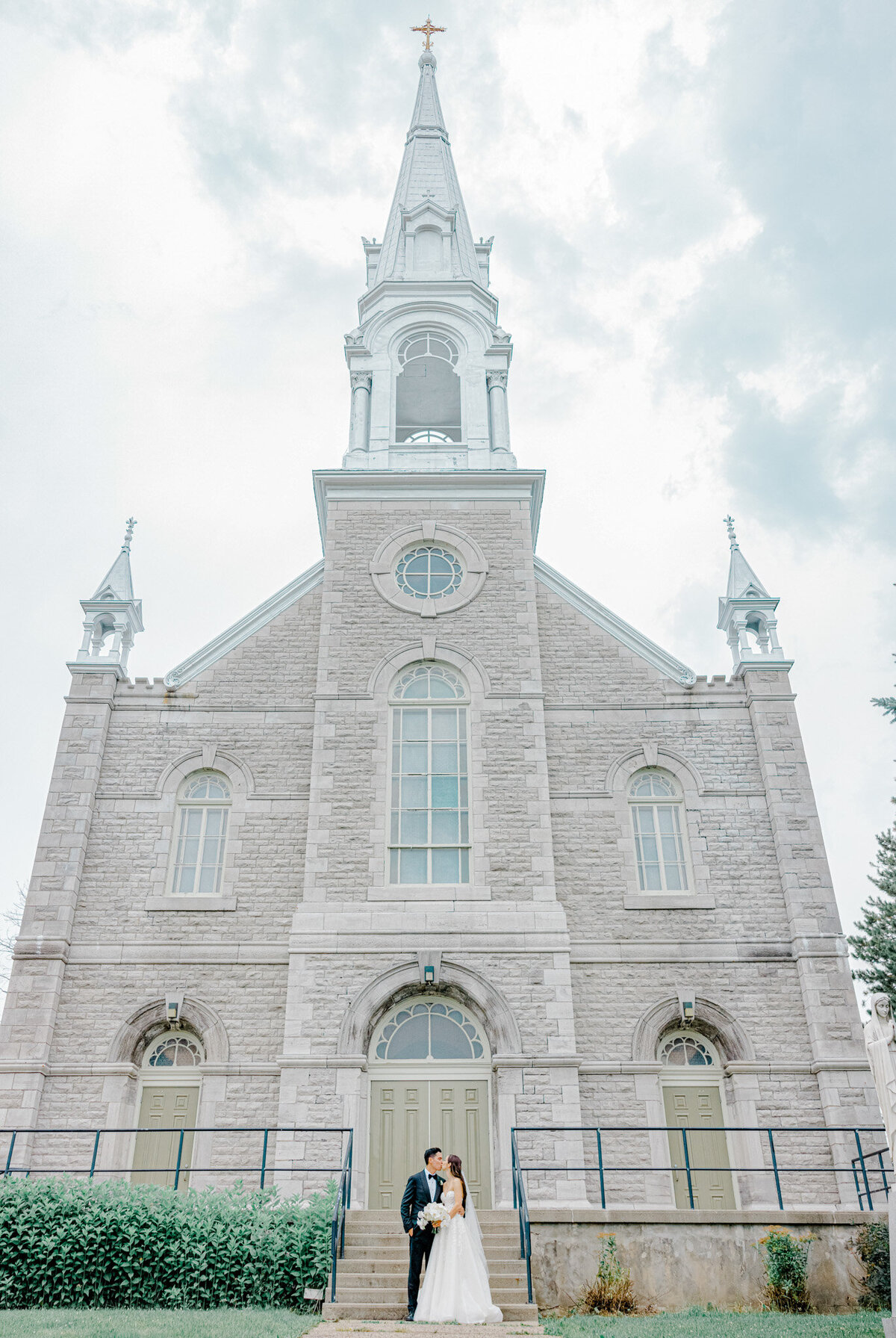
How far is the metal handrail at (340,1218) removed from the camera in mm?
10266

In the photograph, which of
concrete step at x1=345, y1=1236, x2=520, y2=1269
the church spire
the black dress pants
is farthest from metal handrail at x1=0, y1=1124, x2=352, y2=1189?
the church spire

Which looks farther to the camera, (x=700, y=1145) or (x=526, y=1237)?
(x=700, y=1145)

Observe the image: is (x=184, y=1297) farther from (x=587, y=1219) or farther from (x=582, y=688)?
(x=582, y=688)

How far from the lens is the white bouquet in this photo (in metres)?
9.78

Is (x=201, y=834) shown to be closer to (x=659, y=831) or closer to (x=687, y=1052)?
(x=659, y=831)

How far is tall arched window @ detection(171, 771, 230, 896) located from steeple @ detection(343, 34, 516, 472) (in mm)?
6624

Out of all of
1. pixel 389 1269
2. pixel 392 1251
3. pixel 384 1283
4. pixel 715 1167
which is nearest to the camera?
pixel 384 1283

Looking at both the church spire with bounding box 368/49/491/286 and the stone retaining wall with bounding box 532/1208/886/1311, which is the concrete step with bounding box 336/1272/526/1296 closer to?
the stone retaining wall with bounding box 532/1208/886/1311

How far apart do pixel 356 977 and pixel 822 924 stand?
686 cm

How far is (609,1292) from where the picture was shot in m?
10.6

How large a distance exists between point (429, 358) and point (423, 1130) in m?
14.3

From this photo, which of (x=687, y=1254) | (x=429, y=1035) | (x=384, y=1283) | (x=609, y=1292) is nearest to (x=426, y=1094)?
(x=429, y=1035)

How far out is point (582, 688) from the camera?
718 inches

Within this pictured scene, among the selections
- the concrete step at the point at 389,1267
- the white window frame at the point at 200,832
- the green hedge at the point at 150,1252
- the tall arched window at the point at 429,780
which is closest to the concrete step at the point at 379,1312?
the green hedge at the point at 150,1252
